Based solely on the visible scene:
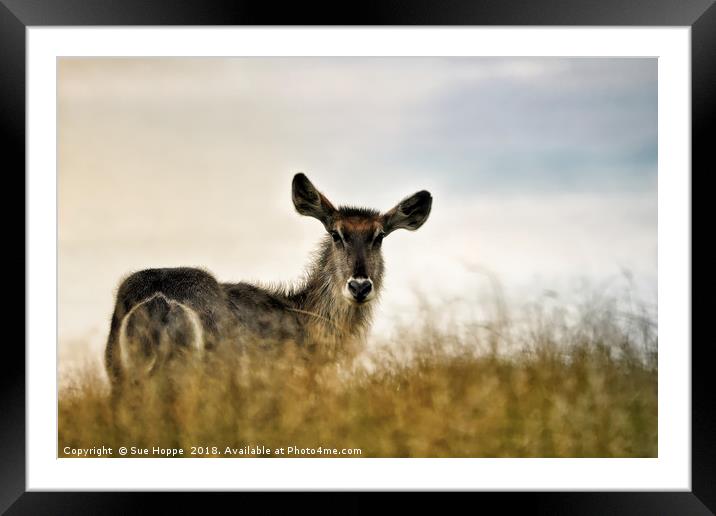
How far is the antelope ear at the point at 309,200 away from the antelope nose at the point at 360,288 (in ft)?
2.16

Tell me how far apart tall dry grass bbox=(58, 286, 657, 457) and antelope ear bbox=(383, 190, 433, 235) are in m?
0.85

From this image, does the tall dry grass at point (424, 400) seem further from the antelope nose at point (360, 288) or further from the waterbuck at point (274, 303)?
the antelope nose at point (360, 288)

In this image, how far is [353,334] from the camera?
7.29 meters

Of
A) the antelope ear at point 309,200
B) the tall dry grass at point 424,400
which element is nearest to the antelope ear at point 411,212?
the antelope ear at point 309,200

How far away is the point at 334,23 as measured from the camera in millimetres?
5664

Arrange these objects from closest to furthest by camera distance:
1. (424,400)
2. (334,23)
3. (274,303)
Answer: (334,23), (424,400), (274,303)

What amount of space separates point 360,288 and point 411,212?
0.87 m

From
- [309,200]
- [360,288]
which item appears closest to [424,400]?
[360,288]

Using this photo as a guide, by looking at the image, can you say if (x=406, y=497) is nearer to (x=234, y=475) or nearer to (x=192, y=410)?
(x=234, y=475)

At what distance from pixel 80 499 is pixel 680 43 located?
5.53 meters

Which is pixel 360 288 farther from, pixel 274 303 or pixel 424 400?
pixel 424 400

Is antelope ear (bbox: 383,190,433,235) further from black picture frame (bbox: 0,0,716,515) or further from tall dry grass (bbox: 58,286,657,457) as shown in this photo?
black picture frame (bbox: 0,0,716,515)

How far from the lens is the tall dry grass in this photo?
581 cm

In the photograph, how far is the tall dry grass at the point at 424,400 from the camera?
5812 mm
